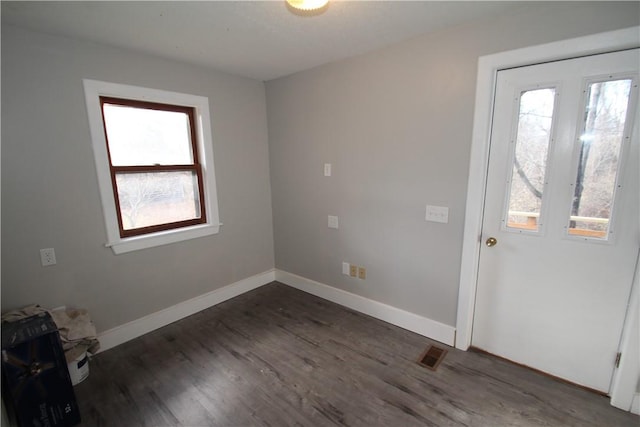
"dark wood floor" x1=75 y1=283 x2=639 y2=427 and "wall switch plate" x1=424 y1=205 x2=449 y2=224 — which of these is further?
"wall switch plate" x1=424 y1=205 x2=449 y2=224

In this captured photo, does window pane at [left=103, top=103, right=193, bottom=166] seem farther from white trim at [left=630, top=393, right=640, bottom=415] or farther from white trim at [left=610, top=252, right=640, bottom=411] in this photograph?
white trim at [left=630, top=393, right=640, bottom=415]

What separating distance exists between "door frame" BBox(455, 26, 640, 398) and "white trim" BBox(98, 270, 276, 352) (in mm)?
2191

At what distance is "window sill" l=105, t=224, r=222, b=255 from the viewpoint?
2.30 metres

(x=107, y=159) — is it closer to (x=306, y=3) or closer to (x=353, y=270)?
(x=306, y=3)

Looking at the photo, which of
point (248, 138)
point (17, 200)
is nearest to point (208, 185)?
point (248, 138)

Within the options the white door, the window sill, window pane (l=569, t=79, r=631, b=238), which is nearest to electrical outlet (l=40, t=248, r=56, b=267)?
the window sill

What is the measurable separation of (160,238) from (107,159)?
0.76 m

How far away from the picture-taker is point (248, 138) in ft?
10.2

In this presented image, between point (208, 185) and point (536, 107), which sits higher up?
point (536, 107)

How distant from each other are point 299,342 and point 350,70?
7.80 feet

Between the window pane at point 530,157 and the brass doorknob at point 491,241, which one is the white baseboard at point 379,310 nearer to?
the brass doorknob at point 491,241

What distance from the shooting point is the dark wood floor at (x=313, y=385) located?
64.9 inches

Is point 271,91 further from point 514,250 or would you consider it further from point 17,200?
point 514,250

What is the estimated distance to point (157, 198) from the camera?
2582mm
